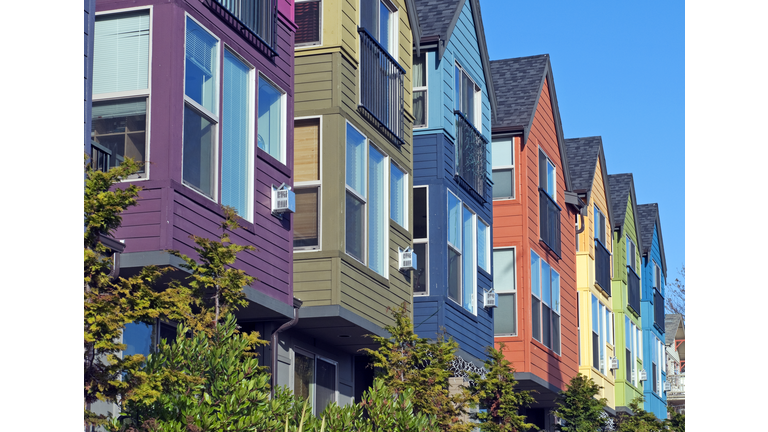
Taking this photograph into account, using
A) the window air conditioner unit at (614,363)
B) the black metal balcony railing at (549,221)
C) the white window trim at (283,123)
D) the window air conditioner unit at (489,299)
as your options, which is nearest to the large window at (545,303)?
the black metal balcony railing at (549,221)

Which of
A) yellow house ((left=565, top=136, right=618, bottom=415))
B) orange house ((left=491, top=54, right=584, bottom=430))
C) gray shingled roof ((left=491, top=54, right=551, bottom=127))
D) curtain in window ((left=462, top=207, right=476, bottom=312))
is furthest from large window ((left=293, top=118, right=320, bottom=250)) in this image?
yellow house ((left=565, top=136, right=618, bottom=415))

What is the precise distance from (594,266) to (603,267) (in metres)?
1.21

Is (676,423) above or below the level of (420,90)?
below

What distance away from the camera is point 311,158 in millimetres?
15242

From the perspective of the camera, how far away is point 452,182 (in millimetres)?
19828

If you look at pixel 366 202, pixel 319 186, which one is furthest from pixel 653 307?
pixel 319 186

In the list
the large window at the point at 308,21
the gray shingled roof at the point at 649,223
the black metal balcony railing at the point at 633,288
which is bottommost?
the black metal balcony railing at the point at 633,288

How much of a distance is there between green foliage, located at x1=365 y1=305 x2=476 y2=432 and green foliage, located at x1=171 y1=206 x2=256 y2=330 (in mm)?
4390

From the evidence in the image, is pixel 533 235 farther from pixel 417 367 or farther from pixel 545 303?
pixel 417 367

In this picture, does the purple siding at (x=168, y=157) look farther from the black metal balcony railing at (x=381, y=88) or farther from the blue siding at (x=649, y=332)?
the blue siding at (x=649, y=332)

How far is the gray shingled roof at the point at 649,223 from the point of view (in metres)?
40.4

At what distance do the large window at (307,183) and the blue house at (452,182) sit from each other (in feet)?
12.3

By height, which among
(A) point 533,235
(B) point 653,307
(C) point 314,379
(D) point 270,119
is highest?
(B) point 653,307
